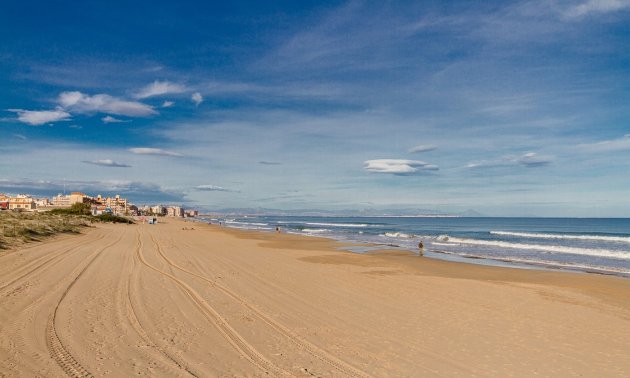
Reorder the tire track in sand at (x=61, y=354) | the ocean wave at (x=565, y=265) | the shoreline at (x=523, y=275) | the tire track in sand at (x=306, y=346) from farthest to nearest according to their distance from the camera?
1. the ocean wave at (x=565, y=265)
2. the shoreline at (x=523, y=275)
3. the tire track in sand at (x=306, y=346)
4. the tire track in sand at (x=61, y=354)

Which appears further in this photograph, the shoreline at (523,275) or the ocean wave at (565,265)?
the ocean wave at (565,265)

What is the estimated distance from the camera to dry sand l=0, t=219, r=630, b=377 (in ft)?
19.8

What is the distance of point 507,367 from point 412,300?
16.7ft

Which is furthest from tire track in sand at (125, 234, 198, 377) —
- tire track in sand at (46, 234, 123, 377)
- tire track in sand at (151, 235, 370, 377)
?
tire track in sand at (151, 235, 370, 377)

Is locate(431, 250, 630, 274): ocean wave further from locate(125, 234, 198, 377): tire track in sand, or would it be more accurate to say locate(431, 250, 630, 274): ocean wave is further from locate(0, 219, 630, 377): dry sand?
locate(125, 234, 198, 377): tire track in sand

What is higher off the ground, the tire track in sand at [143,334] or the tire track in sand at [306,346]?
the tire track in sand at [143,334]

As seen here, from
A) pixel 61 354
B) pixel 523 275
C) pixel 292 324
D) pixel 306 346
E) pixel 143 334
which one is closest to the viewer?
pixel 61 354

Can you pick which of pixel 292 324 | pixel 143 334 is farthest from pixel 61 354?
pixel 292 324

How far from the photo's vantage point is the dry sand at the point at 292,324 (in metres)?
6.04

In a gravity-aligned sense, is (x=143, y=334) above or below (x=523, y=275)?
above

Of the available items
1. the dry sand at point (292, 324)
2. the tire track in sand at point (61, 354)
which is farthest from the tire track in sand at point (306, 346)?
the tire track in sand at point (61, 354)

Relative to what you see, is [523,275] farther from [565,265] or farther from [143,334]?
[143,334]

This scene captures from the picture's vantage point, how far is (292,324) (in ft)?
27.5

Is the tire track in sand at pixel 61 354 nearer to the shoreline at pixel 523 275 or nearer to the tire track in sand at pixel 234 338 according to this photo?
the tire track in sand at pixel 234 338
